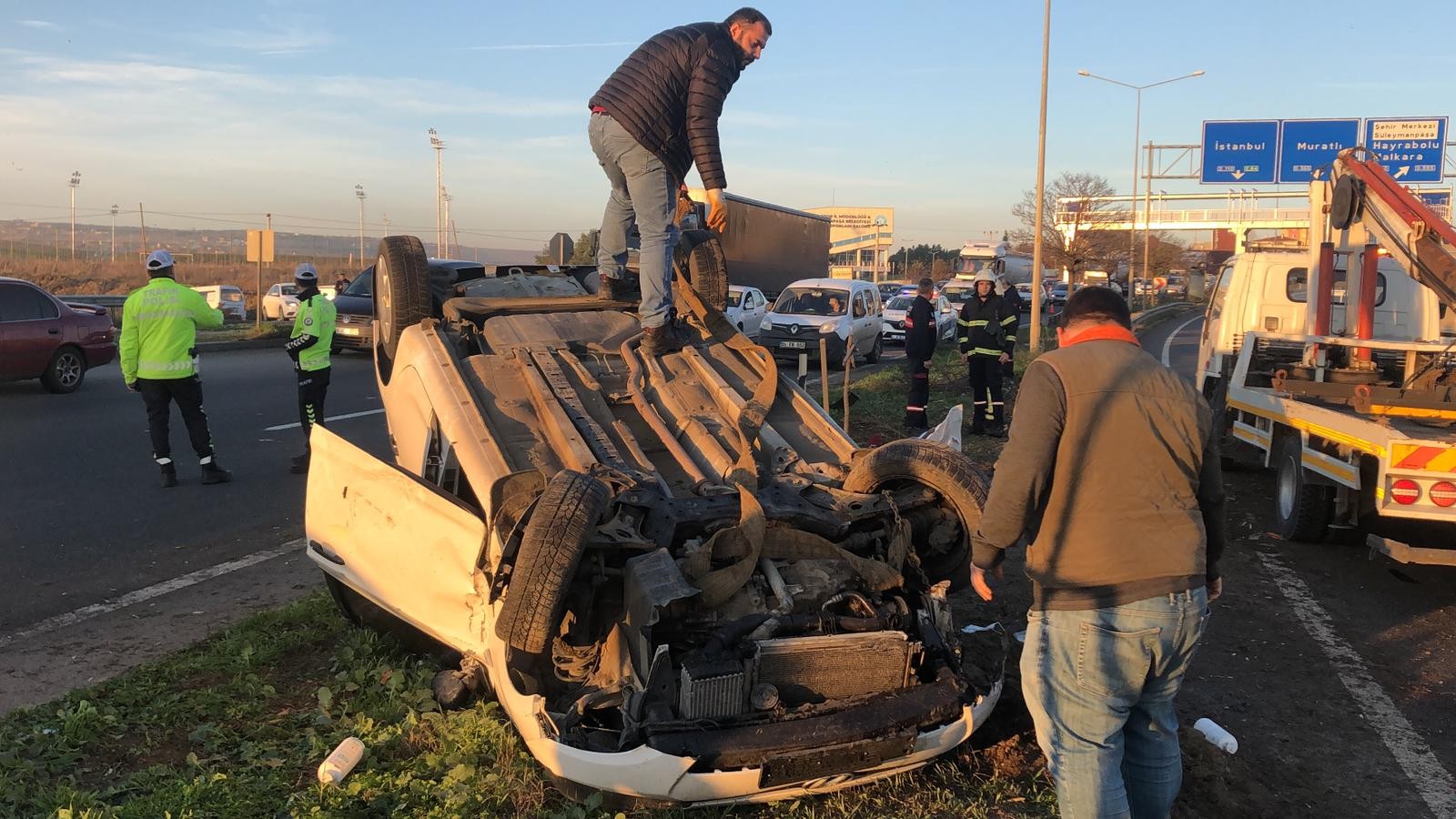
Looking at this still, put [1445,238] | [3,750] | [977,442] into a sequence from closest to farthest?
1. [3,750]
2. [1445,238]
3. [977,442]

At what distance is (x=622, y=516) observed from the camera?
160 inches

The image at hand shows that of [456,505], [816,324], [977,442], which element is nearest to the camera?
[456,505]

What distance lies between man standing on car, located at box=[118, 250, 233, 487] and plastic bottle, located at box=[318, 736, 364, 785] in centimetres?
571

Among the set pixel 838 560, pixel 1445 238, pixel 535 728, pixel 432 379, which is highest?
pixel 1445 238

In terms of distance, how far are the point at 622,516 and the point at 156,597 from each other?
3.41 metres

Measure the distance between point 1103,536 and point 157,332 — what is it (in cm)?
803

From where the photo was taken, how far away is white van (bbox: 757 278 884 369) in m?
20.6

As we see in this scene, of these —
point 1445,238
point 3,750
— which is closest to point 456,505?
point 3,750

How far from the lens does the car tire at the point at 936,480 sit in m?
4.42

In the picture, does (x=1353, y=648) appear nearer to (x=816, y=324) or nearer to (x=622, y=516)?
(x=622, y=516)

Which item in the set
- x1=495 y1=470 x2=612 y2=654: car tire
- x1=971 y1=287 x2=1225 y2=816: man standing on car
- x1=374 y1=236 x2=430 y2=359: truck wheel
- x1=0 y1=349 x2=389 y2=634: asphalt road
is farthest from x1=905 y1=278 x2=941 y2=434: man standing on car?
x1=971 y1=287 x2=1225 y2=816: man standing on car

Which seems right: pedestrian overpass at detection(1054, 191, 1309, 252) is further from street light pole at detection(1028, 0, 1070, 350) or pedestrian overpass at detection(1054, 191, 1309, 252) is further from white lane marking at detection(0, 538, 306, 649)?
white lane marking at detection(0, 538, 306, 649)

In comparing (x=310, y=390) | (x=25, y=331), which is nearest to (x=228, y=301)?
(x=25, y=331)

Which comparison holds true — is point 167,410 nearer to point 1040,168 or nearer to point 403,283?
point 403,283
